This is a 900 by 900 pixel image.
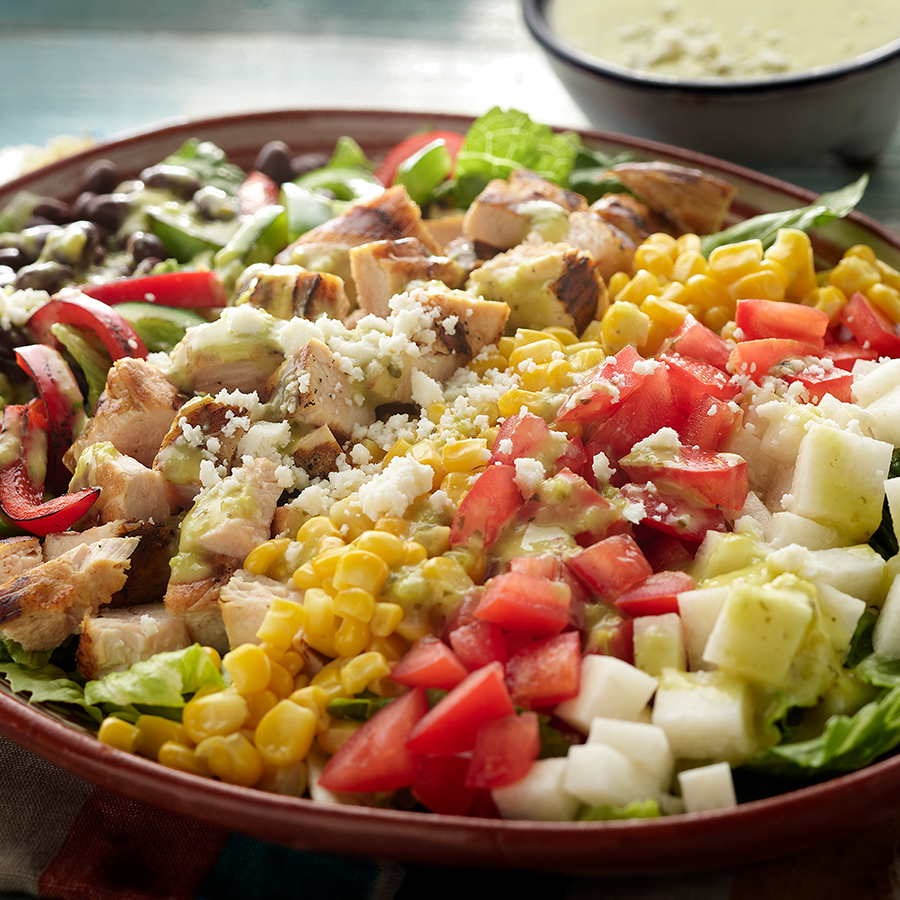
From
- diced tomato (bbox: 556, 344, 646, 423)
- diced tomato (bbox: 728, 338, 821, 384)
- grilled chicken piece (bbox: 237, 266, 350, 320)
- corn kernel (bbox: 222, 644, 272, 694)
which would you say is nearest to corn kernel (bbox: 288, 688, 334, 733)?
corn kernel (bbox: 222, 644, 272, 694)

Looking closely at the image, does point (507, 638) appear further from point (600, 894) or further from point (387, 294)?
point (387, 294)

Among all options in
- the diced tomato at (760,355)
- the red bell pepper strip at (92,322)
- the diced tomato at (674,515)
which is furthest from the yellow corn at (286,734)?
the diced tomato at (760,355)

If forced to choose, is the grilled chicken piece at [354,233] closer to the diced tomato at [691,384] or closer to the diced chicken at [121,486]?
the diced chicken at [121,486]

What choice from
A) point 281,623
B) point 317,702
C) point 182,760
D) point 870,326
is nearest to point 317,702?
point 317,702

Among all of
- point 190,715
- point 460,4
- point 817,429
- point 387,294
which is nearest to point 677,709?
point 817,429

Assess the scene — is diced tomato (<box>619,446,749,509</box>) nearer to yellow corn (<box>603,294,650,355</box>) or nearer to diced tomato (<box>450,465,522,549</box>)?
diced tomato (<box>450,465,522,549</box>)

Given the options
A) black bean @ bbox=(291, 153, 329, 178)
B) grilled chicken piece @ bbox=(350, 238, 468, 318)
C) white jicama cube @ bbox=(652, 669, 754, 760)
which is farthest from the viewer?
black bean @ bbox=(291, 153, 329, 178)
